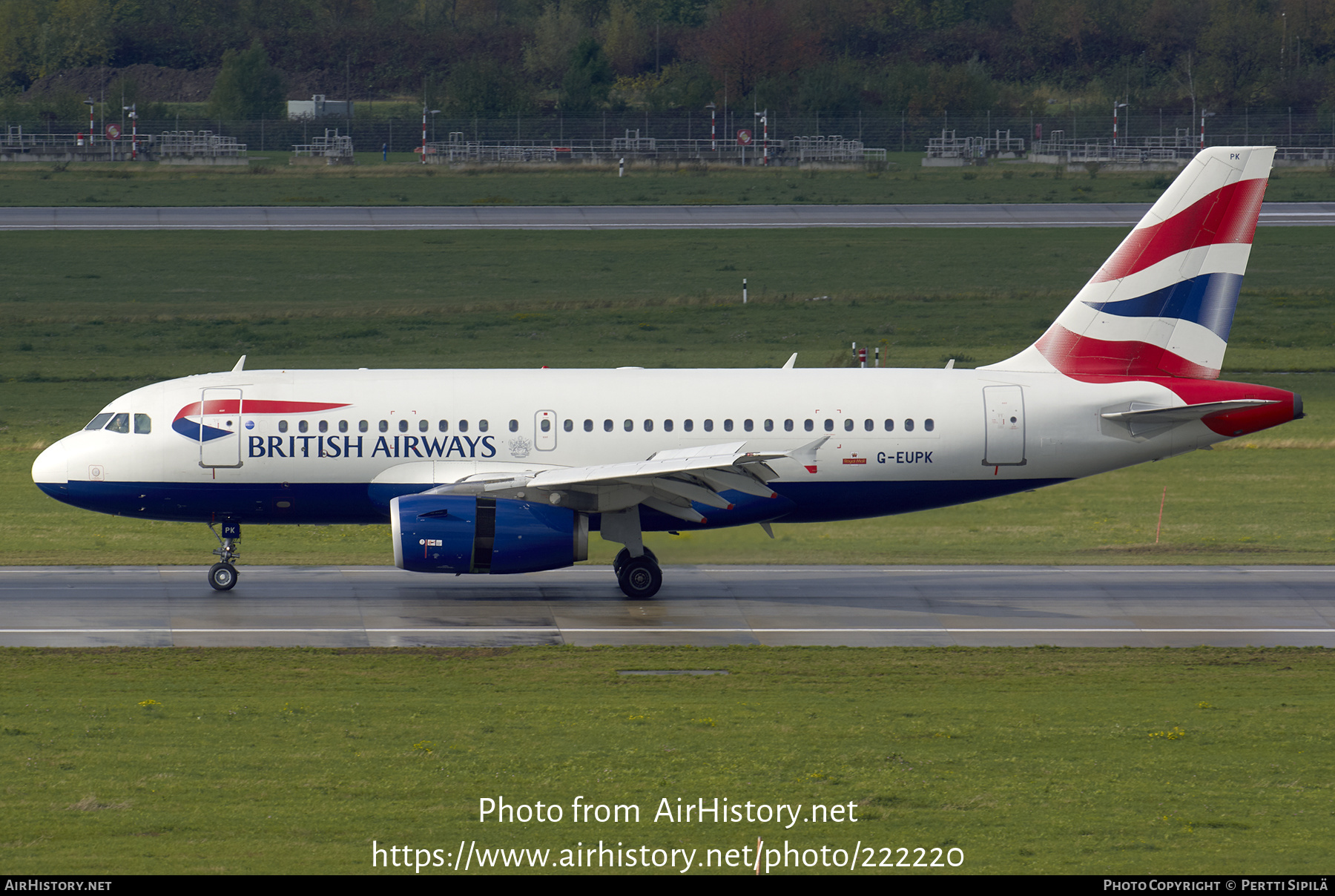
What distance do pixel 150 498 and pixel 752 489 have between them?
40.0 feet

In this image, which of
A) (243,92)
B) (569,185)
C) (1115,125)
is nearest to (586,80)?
(243,92)

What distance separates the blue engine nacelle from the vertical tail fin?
10702 millimetres

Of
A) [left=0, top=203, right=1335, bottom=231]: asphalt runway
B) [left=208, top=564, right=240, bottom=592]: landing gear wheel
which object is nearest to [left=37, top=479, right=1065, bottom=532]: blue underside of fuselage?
[left=208, top=564, right=240, bottom=592]: landing gear wheel

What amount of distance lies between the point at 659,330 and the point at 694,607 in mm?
35987

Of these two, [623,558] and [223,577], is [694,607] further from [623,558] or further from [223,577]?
[223,577]

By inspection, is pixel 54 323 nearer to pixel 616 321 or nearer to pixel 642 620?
pixel 616 321

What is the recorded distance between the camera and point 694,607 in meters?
30.5

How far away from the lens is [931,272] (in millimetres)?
78062

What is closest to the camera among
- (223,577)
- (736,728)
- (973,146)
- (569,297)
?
(736,728)

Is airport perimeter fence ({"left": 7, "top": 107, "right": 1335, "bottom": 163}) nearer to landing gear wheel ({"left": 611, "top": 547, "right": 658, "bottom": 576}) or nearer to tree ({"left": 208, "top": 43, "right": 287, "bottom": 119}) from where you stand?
tree ({"left": 208, "top": 43, "right": 287, "bottom": 119})

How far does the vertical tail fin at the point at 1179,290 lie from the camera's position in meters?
31.6

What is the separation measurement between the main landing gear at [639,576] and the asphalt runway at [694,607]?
0.97 ft

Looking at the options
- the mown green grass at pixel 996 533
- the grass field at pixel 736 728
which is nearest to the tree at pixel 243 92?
the grass field at pixel 736 728

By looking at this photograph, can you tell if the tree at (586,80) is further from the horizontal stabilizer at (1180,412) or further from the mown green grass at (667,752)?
the mown green grass at (667,752)
